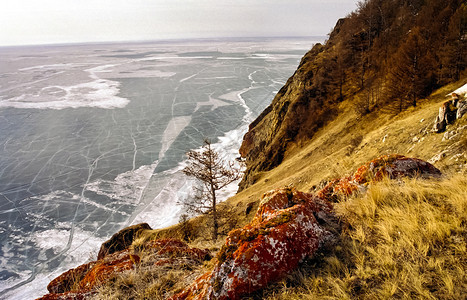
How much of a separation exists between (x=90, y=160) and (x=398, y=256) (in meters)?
29.3

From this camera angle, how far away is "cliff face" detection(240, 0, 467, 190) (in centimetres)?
1844

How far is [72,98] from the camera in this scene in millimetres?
49750

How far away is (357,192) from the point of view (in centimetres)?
441

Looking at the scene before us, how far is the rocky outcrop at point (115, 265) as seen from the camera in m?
3.68

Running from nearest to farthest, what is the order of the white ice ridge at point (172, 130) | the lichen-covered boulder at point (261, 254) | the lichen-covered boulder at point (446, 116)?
1. the lichen-covered boulder at point (261, 254)
2. the lichen-covered boulder at point (446, 116)
3. the white ice ridge at point (172, 130)

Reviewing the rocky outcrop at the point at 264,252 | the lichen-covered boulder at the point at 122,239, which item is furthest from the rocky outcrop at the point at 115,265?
the lichen-covered boulder at the point at 122,239

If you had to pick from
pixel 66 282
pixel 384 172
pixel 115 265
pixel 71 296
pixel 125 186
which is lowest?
pixel 125 186

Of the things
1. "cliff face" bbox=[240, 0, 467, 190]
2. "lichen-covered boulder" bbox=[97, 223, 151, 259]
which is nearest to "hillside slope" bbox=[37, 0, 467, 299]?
"cliff face" bbox=[240, 0, 467, 190]

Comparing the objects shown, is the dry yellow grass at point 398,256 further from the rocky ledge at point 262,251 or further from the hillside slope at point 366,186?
the rocky ledge at point 262,251

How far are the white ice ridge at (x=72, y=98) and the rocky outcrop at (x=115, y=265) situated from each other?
1750 inches

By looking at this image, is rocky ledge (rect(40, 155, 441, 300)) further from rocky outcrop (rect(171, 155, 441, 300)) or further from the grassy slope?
the grassy slope

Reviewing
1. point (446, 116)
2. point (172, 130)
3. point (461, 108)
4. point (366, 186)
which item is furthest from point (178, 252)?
point (172, 130)

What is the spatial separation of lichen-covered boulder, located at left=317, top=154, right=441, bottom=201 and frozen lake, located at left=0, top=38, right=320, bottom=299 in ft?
19.2

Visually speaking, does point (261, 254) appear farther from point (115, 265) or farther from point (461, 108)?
point (461, 108)
